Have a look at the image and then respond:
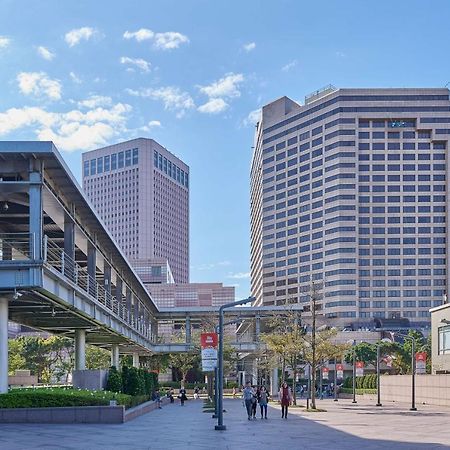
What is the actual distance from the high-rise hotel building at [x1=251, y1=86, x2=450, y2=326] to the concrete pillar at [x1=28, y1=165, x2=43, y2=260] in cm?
12256

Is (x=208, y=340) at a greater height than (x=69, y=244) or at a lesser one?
lesser

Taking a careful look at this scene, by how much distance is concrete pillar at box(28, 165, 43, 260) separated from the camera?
2650cm

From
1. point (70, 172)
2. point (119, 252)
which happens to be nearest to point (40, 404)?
point (70, 172)

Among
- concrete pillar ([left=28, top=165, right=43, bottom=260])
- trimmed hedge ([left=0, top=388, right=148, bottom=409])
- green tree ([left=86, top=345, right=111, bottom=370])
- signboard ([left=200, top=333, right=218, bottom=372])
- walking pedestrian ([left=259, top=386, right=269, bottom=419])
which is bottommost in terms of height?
green tree ([left=86, top=345, right=111, bottom=370])

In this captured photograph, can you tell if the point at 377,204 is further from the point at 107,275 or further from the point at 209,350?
the point at 209,350

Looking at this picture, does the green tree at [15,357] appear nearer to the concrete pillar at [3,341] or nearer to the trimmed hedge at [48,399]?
the trimmed hedge at [48,399]

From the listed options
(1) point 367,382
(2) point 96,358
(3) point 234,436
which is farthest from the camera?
(2) point 96,358

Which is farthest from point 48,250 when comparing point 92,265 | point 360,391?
point 360,391

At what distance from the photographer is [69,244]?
34656 mm

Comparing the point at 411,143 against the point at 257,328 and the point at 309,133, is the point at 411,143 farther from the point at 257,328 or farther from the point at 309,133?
the point at 257,328

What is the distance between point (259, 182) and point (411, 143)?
41.2 metres

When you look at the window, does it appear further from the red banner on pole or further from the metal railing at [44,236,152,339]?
the red banner on pole

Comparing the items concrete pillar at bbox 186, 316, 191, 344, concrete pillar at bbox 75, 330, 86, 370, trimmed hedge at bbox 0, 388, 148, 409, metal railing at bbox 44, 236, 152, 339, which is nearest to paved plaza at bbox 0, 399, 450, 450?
trimmed hedge at bbox 0, 388, 148, 409

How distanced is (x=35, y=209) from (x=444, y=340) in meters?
40.3
